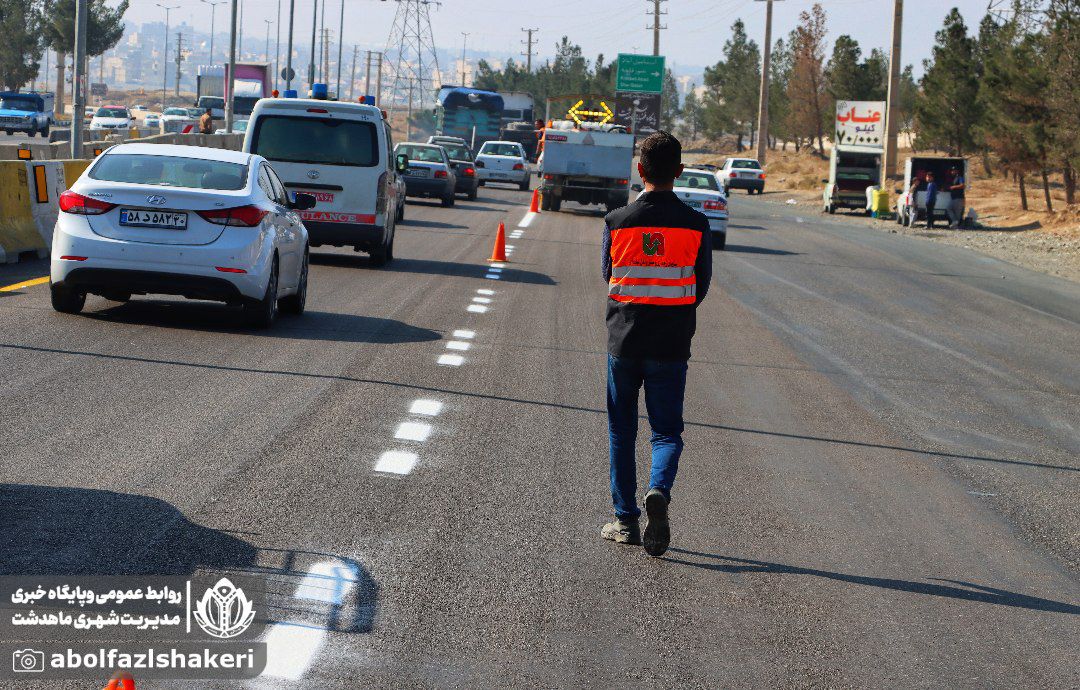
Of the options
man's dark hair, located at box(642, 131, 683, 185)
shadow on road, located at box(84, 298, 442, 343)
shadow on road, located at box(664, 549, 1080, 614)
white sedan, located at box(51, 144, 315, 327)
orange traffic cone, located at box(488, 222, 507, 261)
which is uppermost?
man's dark hair, located at box(642, 131, 683, 185)

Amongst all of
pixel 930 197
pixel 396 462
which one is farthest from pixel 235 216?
pixel 930 197

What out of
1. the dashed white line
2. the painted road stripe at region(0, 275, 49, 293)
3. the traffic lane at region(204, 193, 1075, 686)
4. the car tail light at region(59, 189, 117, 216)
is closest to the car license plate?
the car tail light at region(59, 189, 117, 216)

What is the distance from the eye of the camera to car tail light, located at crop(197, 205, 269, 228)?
43.6ft

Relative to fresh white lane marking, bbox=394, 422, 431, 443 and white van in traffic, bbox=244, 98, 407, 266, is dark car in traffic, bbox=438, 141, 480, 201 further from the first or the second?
fresh white lane marking, bbox=394, 422, 431, 443

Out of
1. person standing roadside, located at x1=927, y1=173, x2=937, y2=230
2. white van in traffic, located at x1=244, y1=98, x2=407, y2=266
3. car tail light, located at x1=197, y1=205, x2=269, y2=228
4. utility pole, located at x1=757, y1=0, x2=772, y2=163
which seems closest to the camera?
car tail light, located at x1=197, y1=205, x2=269, y2=228

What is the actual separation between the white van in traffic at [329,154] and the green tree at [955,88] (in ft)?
153

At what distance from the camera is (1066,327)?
Answer: 19438 millimetres

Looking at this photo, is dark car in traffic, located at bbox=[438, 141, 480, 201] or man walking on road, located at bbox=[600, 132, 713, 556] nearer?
man walking on road, located at bbox=[600, 132, 713, 556]

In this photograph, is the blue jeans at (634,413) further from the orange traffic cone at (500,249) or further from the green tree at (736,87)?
the green tree at (736,87)

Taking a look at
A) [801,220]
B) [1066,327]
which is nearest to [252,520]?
[1066,327]

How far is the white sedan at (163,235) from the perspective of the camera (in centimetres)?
1307

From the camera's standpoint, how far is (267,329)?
1389 cm

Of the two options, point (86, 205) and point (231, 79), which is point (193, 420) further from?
point (231, 79)

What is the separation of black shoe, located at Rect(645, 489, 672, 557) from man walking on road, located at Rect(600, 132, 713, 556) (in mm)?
285
